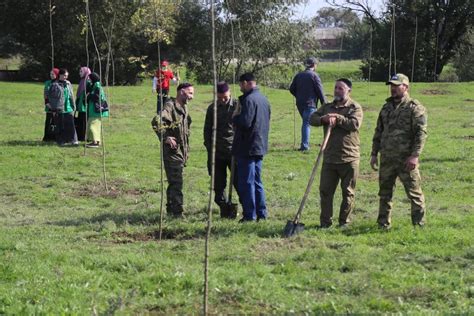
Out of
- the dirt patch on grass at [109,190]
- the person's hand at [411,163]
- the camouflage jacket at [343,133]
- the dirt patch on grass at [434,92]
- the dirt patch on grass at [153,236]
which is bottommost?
the dirt patch on grass at [109,190]

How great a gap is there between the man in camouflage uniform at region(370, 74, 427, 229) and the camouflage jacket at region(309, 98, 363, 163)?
0.35 meters

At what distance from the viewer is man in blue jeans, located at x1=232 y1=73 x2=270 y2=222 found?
9312mm

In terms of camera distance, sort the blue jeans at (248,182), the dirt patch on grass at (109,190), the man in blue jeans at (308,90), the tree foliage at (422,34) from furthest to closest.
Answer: the tree foliage at (422,34), the man in blue jeans at (308,90), the dirt patch on grass at (109,190), the blue jeans at (248,182)

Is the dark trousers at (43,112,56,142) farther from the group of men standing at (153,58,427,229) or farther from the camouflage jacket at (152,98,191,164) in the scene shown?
the group of men standing at (153,58,427,229)

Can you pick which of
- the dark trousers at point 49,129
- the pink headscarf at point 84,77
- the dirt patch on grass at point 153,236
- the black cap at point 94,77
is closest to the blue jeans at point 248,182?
the dirt patch on grass at point 153,236

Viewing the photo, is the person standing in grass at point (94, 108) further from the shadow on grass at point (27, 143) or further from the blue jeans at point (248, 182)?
the blue jeans at point (248, 182)

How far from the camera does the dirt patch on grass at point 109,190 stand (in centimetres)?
1252

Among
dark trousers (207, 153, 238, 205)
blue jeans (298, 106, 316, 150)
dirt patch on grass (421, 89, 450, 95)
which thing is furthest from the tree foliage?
dark trousers (207, 153, 238, 205)

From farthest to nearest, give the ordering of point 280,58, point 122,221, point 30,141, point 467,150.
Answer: point 280,58, point 30,141, point 467,150, point 122,221

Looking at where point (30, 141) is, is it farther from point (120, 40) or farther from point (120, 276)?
point (120, 40)

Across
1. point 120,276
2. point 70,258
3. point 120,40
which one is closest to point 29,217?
point 70,258

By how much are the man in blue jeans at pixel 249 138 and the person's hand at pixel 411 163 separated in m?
2.05

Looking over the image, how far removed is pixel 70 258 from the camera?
7605 mm

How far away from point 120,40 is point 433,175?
29552mm
